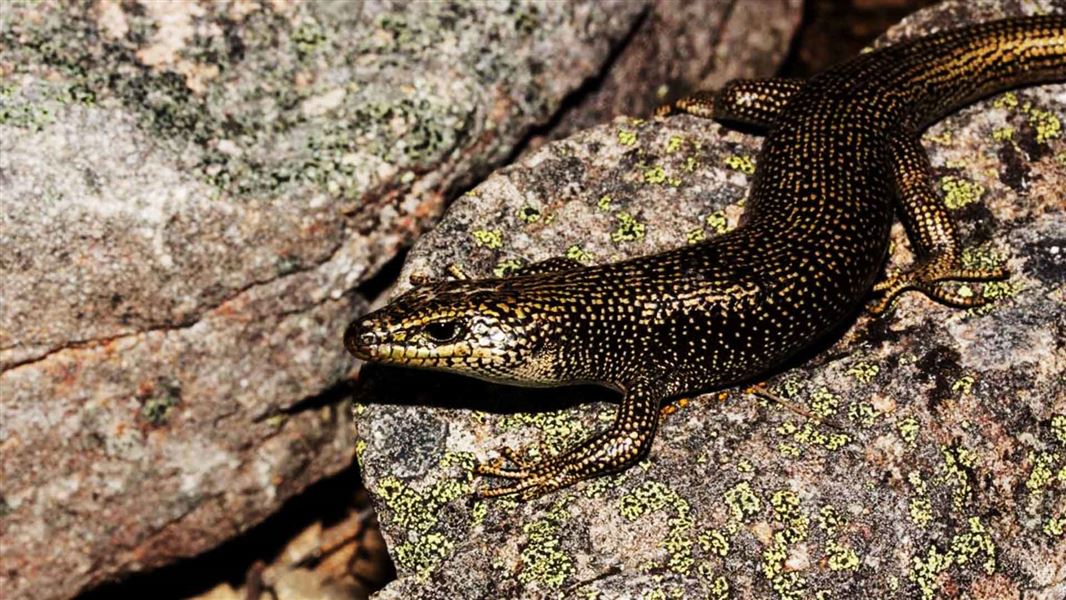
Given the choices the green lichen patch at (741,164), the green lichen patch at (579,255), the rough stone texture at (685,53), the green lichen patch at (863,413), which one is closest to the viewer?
the green lichen patch at (863,413)

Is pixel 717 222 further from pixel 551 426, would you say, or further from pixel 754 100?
pixel 551 426

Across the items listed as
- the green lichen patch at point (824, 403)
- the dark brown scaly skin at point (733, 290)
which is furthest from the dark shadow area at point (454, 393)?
the green lichen patch at point (824, 403)

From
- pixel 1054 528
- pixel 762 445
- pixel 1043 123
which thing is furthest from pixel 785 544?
pixel 1043 123

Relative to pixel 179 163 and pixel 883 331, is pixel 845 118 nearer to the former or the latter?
pixel 883 331

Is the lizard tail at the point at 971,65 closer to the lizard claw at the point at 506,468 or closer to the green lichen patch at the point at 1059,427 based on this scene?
the green lichen patch at the point at 1059,427

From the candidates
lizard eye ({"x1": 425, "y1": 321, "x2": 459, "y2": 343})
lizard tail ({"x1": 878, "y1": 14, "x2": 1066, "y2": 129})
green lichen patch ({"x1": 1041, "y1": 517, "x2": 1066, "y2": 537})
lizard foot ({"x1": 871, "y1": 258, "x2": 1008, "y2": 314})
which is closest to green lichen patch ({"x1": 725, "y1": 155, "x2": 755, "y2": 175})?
lizard tail ({"x1": 878, "y1": 14, "x2": 1066, "y2": 129})

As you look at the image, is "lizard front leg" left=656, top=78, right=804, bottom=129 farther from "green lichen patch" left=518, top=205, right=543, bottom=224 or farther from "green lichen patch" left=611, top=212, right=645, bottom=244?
"green lichen patch" left=518, top=205, right=543, bottom=224

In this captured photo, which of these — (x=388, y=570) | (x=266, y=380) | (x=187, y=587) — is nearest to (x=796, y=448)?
(x=266, y=380)
